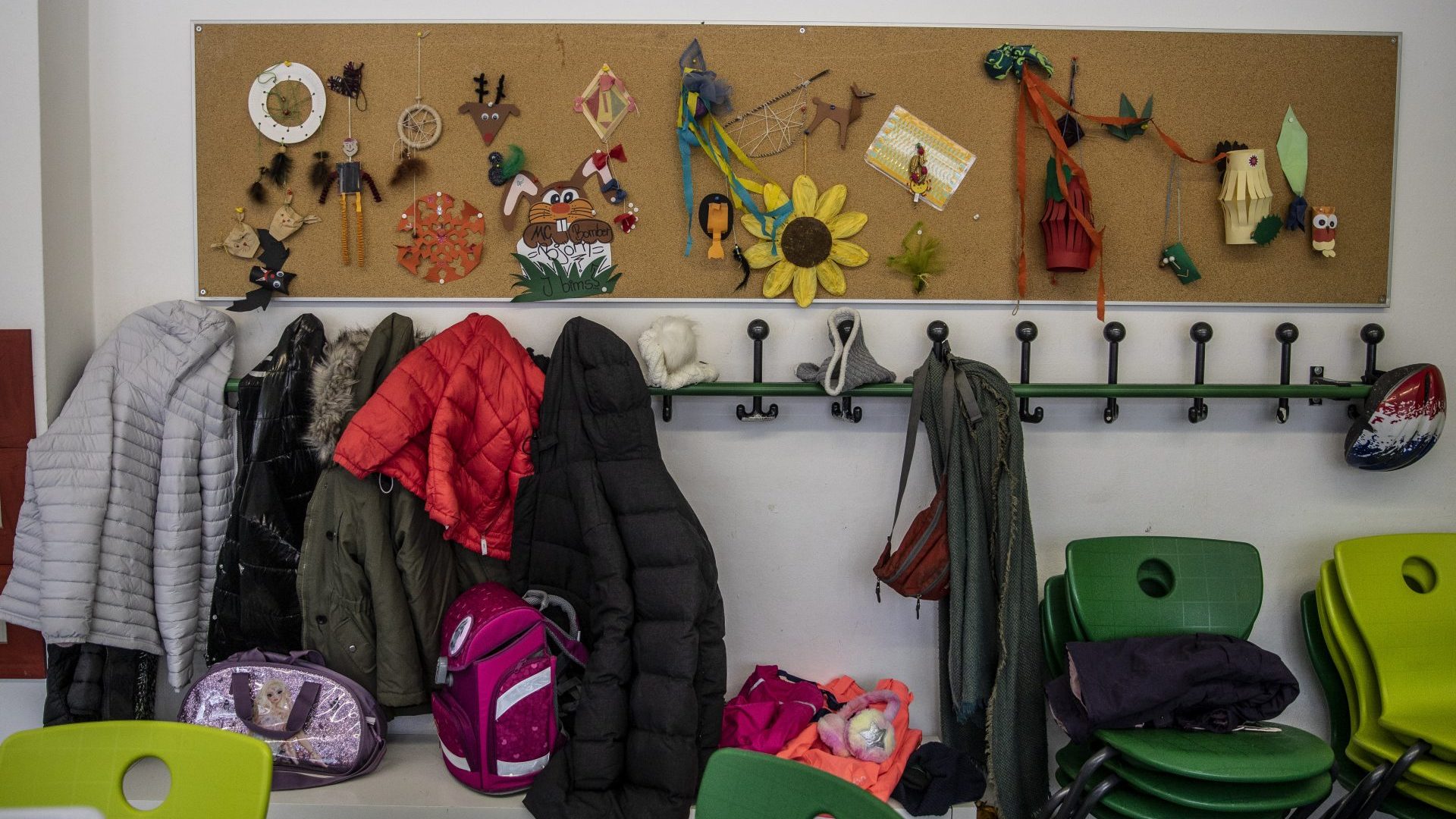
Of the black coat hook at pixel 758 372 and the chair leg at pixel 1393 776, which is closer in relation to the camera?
the chair leg at pixel 1393 776

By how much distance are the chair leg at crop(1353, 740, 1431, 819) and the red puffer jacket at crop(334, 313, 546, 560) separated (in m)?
1.82

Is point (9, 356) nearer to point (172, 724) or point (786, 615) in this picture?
point (172, 724)

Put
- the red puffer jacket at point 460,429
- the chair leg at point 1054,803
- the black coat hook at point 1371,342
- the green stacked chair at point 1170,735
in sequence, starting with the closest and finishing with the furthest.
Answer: the green stacked chair at point 1170,735 < the chair leg at point 1054,803 < the red puffer jacket at point 460,429 < the black coat hook at point 1371,342

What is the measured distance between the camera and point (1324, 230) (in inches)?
84.4

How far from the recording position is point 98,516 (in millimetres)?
1938

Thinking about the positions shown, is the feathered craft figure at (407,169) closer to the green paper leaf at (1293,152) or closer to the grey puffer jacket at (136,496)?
the grey puffer jacket at (136,496)

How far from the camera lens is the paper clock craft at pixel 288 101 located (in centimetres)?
217

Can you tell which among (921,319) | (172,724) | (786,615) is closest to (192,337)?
(172,724)

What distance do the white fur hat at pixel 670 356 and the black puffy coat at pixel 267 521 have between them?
2.46 ft

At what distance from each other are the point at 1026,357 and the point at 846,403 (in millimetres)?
431

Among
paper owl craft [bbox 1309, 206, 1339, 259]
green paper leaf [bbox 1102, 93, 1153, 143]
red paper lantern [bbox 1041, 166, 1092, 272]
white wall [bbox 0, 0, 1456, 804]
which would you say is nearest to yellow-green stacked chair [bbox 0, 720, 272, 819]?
white wall [bbox 0, 0, 1456, 804]

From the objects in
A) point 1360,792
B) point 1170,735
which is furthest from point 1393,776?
point 1170,735

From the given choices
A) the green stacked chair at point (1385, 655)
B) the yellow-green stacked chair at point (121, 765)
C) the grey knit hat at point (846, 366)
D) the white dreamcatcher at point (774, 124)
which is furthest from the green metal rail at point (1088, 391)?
the yellow-green stacked chair at point (121, 765)

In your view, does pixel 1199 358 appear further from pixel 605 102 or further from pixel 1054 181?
pixel 605 102
